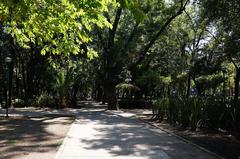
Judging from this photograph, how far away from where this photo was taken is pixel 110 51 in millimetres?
31859

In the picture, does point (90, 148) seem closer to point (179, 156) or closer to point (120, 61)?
point (179, 156)

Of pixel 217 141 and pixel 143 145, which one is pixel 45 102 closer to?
pixel 143 145

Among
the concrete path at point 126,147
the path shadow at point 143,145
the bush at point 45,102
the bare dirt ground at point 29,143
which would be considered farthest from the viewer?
the bush at point 45,102

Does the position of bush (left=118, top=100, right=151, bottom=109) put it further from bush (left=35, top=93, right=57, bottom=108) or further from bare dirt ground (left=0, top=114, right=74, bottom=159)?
bare dirt ground (left=0, top=114, right=74, bottom=159)

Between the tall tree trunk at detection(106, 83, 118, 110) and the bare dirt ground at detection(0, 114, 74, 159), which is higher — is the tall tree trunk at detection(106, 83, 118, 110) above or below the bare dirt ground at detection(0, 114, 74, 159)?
above

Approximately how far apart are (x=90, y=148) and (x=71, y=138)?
202cm

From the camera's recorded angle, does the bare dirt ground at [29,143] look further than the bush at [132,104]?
No

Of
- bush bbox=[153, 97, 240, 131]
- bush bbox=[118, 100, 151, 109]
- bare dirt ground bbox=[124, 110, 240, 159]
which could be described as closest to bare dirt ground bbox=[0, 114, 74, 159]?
bare dirt ground bbox=[124, 110, 240, 159]

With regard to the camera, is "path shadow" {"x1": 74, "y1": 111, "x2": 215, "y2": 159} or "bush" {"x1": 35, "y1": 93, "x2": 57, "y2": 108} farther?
"bush" {"x1": 35, "y1": 93, "x2": 57, "y2": 108}

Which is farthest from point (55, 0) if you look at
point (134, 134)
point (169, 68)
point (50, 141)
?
point (169, 68)

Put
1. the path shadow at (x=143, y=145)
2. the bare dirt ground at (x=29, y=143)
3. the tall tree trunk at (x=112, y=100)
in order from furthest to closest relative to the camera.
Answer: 1. the tall tree trunk at (x=112, y=100)
2. the path shadow at (x=143, y=145)
3. the bare dirt ground at (x=29, y=143)

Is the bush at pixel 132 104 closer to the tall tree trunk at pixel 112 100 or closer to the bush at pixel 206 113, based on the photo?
the tall tree trunk at pixel 112 100

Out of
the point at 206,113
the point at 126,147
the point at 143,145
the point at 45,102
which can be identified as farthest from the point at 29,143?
the point at 45,102

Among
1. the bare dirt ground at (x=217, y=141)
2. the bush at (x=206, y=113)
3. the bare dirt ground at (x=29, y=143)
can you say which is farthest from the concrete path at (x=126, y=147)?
the bush at (x=206, y=113)
